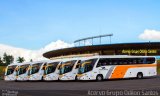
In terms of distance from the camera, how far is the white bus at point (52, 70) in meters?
44.8

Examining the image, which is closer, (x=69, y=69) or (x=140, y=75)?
(x=69, y=69)

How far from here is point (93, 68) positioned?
40062 millimetres

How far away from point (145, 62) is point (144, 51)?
46572mm

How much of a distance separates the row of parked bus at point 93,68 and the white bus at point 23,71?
381mm

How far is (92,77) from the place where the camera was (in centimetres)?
4019

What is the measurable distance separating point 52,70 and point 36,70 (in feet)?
10.2

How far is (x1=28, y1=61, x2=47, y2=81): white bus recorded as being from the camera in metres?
46.9

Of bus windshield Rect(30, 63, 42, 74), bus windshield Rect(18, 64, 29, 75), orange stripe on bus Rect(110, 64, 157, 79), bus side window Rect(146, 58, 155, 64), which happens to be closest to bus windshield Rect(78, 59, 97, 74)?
orange stripe on bus Rect(110, 64, 157, 79)

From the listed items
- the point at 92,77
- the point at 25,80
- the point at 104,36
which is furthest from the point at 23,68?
the point at 104,36

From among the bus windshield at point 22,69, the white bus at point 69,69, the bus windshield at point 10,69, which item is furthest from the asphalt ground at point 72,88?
the bus windshield at point 10,69

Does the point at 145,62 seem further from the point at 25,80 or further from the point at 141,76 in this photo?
the point at 25,80

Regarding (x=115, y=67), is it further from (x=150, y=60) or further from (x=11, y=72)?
(x=11, y=72)

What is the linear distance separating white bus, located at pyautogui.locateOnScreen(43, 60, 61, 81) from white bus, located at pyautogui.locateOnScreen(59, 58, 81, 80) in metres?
1.07

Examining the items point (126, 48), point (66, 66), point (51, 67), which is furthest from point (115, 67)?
point (126, 48)
